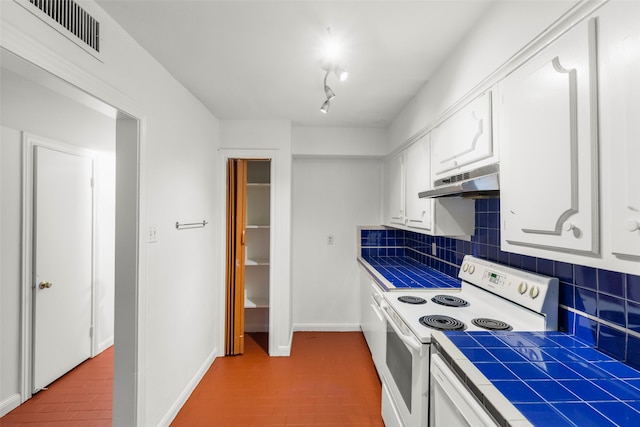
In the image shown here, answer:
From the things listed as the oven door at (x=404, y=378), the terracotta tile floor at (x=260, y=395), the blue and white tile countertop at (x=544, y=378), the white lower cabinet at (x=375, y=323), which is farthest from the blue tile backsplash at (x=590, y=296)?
the terracotta tile floor at (x=260, y=395)

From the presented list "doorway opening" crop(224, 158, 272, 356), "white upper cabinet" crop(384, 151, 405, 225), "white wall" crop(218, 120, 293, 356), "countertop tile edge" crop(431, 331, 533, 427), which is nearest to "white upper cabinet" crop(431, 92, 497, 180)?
"white upper cabinet" crop(384, 151, 405, 225)

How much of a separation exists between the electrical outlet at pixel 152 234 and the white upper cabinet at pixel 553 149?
77.0 inches

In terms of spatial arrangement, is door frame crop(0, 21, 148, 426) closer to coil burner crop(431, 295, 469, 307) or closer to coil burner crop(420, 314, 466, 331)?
coil burner crop(420, 314, 466, 331)

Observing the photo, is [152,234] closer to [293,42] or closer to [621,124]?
[293,42]

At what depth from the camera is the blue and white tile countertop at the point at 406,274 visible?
2.18m

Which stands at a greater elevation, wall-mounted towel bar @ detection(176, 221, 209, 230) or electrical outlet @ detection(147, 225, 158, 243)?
wall-mounted towel bar @ detection(176, 221, 209, 230)

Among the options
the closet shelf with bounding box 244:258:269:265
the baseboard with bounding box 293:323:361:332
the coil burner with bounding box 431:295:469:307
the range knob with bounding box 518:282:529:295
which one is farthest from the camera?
the baseboard with bounding box 293:323:361:332

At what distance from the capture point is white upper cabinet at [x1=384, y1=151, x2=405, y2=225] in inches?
110

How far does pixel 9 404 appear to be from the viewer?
6.87 feet

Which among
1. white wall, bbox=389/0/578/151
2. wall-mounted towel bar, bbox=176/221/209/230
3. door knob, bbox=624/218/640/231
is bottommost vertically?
wall-mounted towel bar, bbox=176/221/209/230

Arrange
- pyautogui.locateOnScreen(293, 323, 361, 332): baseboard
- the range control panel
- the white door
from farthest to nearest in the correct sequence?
pyautogui.locateOnScreen(293, 323, 361, 332): baseboard
the white door
the range control panel

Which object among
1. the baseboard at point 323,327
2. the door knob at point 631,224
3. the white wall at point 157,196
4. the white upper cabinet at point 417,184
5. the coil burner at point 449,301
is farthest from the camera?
the baseboard at point 323,327

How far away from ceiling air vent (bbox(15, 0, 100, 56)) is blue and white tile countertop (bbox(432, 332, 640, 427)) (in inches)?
78.5

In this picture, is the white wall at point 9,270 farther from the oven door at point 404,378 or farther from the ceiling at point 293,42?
the oven door at point 404,378
